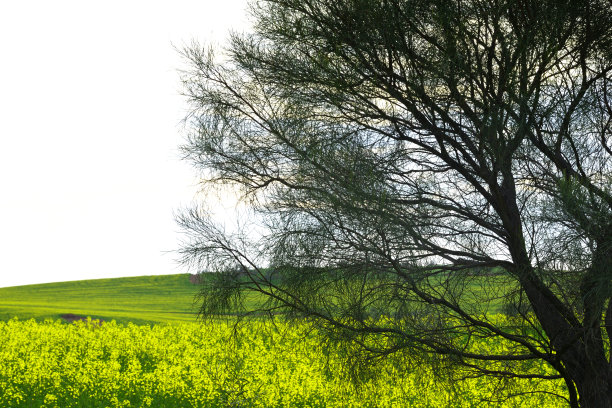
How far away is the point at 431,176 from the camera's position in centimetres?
670

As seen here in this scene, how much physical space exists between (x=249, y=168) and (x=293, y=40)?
62.4 inches

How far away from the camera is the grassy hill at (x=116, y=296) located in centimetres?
3381

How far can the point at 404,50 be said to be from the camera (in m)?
5.80

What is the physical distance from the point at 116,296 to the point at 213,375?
113 ft

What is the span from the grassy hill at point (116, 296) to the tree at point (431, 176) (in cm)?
2284

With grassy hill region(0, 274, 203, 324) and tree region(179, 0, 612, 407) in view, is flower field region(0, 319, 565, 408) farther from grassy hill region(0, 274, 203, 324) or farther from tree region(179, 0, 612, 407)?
grassy hill region(0, 274, 203, 324)

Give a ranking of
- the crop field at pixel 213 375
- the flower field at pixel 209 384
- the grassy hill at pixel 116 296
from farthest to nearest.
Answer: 1. the grassy hill at pixel 116 296
2. the flower field at pixel 209 384
3. the crop field at pixel 213 375

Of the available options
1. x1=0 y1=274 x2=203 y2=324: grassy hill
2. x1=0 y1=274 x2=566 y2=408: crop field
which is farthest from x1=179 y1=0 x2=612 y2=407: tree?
x1=0 y1=274 x2=203 y2=324: grassy hill

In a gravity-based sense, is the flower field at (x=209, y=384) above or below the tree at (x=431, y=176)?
below

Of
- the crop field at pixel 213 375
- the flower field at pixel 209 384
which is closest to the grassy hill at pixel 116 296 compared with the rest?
the crop field at pixel 213 375

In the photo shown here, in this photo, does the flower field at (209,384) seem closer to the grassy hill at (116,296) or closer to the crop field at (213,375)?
the crop field at (213,375)

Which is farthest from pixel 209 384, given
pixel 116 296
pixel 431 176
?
Result: pixel 116 296

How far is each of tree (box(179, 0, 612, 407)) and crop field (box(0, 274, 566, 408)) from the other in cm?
54

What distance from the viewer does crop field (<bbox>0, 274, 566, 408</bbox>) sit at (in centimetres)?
697
